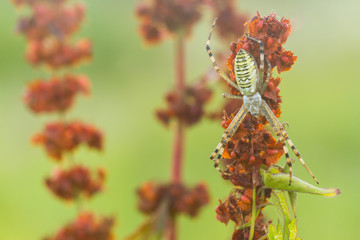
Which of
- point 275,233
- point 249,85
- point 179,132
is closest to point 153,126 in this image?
point 179,132

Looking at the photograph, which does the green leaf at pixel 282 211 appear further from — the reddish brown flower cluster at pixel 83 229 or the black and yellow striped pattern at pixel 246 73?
the reddish brown flower cluster at pixel 83 229

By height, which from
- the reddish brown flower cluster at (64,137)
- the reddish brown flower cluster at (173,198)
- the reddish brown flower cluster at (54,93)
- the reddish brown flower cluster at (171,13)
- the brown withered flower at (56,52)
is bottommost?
the reddish brown flower cluster at (173,198)

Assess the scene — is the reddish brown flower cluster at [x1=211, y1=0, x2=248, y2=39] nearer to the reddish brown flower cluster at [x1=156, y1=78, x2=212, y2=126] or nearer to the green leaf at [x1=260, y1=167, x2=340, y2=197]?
the reddish brown flower cluster at [x1=156, y1=78, x2=212, y2=126]

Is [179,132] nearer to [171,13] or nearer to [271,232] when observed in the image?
[171,13]

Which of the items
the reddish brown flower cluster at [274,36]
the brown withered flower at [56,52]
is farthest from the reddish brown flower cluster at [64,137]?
the reddish brown flower cluster at [274,36]

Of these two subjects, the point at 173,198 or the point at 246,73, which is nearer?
the point at 246,73

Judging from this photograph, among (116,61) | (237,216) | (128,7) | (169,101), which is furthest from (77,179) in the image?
(128,7)
